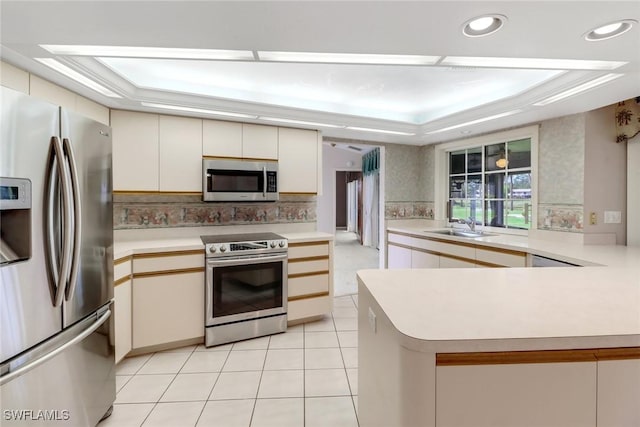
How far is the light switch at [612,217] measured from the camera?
2.81 meters

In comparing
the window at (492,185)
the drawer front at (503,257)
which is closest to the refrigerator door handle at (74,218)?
the drawer front at (503,257)

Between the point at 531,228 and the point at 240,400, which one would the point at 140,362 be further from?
the point at 531,228

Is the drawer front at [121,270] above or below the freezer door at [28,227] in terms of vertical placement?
below

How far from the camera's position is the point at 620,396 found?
3.03 ft

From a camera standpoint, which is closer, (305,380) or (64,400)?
(64,400)

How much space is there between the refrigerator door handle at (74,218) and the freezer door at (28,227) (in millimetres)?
79

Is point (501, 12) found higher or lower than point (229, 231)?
higher

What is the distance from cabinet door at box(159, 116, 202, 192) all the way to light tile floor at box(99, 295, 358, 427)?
5.02ft

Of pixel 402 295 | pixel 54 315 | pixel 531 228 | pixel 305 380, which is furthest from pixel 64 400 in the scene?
pixel 531 228

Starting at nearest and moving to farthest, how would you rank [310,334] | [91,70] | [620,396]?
[620,396] → [91,70] → [310,334]

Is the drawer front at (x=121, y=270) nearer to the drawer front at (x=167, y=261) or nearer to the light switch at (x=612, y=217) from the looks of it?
the drawer front at (x=167, y=261)

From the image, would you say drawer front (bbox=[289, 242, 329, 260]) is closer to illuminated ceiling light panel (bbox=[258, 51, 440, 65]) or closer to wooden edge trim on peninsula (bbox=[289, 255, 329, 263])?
wooden edge trim on peninsula (bbox=[289, 255, 329, 263])

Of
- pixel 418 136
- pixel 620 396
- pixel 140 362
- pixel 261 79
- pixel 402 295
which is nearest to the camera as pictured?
pixel 620 396

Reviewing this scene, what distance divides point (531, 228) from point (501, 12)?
2.74 meters
